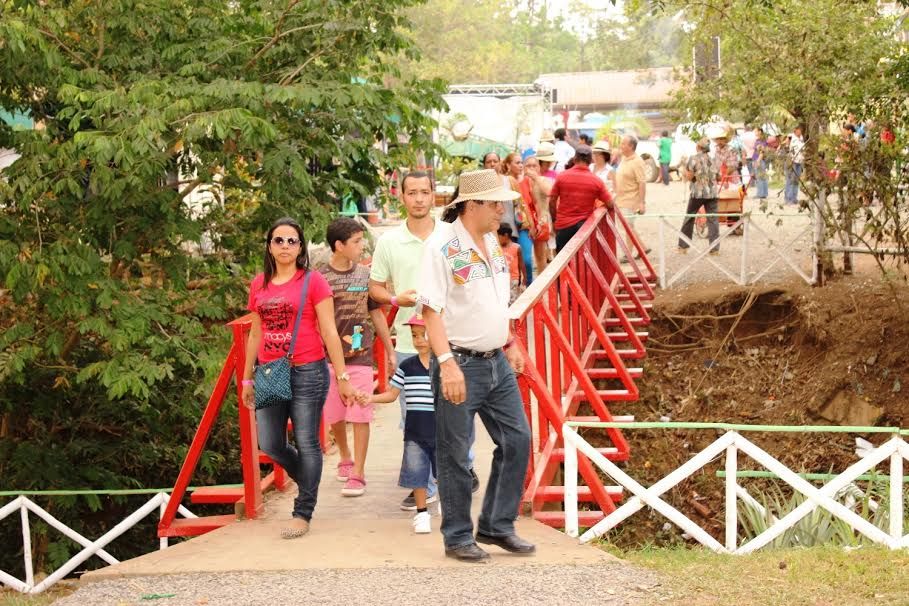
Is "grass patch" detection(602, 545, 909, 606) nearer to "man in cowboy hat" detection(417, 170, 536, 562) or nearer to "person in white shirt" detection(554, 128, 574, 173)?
"man in cowboy hat" detection(417, 170, 536, 562)

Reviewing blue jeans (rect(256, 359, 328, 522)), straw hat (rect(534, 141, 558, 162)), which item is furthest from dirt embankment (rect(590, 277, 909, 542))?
blue jeans (rect(256, 359, 328, 522))

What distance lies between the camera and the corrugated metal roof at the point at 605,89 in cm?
5862

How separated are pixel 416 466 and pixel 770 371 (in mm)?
7999

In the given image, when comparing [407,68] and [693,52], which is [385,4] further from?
[407,68]

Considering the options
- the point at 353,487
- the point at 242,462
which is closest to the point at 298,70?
the point at 353,487

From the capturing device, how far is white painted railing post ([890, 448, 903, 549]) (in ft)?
21.7

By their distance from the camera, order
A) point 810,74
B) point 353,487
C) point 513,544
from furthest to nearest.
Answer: point 810,74
point 353,487
point 513,544

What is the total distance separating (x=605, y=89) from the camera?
194 ft

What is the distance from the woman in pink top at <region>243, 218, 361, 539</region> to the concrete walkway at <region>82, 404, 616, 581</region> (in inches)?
9.5

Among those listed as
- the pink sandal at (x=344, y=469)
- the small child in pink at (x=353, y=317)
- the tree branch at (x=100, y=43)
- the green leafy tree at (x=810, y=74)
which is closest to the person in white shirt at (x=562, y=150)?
the green leafy tree at (x=810, y=74)

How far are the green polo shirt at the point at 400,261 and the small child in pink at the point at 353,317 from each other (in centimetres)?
24

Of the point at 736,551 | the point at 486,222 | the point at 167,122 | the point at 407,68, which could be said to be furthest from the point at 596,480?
the point at 407,68

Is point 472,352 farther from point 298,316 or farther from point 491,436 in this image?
point 298,316

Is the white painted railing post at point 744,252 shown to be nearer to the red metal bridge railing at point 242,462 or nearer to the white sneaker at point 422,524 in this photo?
the red metal bridge railing at point 242,462
